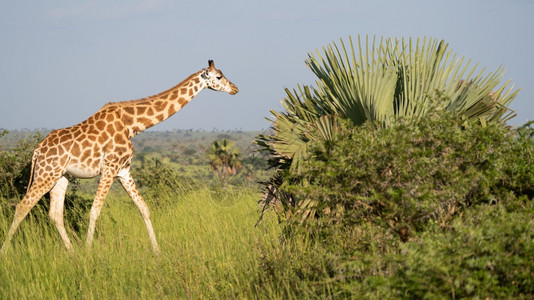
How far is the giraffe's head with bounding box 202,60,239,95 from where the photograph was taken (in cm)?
973

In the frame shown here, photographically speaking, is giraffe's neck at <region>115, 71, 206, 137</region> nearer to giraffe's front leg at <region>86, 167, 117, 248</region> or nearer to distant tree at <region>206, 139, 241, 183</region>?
Answer: giraffe's front leg at <region>86, 167, 117, 248</region>

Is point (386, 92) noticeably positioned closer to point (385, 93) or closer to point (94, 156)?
point (385, 93)

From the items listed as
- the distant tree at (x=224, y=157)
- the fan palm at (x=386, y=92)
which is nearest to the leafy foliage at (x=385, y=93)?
the fan palm at (x=386, y=92)

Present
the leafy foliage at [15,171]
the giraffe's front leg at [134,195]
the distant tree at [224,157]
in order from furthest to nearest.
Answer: the distant tree at [224,157]
the leafy foliage at [15,171]
the giraffe's front leg at [134,195]

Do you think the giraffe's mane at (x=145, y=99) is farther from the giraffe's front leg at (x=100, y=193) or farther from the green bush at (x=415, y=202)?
the green bush at (x=415, y=202)

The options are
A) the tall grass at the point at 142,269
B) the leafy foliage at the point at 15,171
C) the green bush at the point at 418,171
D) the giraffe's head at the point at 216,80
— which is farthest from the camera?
the leafy foliage at the point at 15,171

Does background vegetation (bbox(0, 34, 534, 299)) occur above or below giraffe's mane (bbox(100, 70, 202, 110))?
below

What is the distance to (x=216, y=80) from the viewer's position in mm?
9734

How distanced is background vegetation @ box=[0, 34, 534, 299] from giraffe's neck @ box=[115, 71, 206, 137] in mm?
1832

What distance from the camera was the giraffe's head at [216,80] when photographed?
31.9 ft

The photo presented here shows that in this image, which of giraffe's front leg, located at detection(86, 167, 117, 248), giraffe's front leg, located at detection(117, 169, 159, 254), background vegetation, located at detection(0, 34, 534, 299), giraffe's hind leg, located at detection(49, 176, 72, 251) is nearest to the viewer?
background vegetation, located at detection(0, 34, 534, 299)

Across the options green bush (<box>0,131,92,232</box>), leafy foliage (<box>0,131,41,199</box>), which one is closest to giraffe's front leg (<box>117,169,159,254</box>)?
green bush (<box>0,131,92,232</box>)

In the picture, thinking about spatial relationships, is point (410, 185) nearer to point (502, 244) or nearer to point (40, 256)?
point (502, 244)

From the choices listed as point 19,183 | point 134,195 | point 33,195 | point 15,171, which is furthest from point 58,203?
point 19,183
